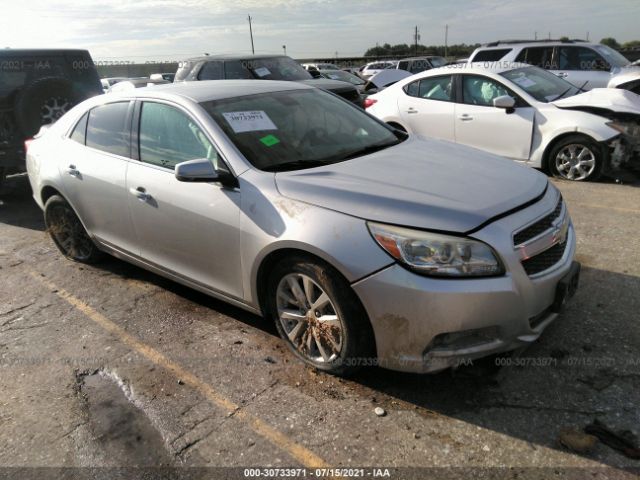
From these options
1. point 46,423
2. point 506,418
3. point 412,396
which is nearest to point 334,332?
point 412,396

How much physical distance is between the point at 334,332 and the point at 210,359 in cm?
92

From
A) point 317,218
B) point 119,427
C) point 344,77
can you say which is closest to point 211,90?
point 317,218

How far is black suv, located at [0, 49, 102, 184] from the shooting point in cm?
707

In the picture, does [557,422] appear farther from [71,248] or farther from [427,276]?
[71,248]

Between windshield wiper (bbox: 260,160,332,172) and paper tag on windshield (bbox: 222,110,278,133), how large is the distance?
1.20 feet

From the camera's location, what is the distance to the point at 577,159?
6.62m

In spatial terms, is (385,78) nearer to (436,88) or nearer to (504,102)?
(436,88)

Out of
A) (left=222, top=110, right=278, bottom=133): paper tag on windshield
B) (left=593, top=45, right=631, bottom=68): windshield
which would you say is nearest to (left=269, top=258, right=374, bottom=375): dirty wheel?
(left=222, top=110, right=278, bottom=133): paper tag on windshield

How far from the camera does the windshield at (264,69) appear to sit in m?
9.82

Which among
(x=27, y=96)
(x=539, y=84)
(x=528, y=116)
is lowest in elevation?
(x=528, y=116)

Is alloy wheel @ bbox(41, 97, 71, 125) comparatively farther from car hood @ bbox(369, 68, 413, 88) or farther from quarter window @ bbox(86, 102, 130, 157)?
car hood @ bbox(369, 68, 413, 88)

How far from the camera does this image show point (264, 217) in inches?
116

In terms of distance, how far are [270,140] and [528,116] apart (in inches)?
182

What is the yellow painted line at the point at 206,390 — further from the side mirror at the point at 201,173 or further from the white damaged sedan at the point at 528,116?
the white damaged sedan at the point at 528,116
